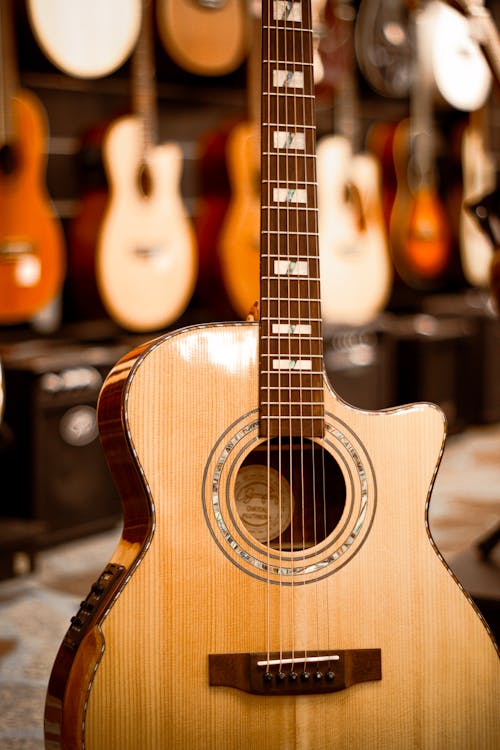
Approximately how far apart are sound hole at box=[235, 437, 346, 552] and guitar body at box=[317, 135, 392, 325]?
2.51 meters

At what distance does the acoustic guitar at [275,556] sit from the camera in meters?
1.28

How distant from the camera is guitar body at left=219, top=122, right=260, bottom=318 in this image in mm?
3609

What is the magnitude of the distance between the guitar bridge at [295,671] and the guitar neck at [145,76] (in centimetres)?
231

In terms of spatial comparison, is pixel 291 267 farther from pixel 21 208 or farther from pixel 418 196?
pixel 418 196

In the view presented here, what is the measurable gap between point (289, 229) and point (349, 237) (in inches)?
103

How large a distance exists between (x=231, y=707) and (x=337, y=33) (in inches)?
130

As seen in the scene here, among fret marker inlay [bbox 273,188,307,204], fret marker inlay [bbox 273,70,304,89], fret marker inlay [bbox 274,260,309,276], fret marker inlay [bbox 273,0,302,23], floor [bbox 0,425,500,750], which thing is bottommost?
floor [bbox 0,425,500,750]

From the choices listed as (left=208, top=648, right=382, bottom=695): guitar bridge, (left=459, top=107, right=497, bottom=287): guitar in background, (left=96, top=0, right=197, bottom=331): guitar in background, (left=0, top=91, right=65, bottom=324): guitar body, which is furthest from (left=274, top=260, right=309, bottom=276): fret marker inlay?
(left=459, top=107, right=497, bottom=287): guitar in background

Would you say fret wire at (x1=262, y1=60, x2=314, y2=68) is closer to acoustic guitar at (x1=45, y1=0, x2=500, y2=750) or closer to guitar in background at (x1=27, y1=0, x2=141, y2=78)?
acoustic guitar at (x1=45, y1=0, x2=500, y2=750)

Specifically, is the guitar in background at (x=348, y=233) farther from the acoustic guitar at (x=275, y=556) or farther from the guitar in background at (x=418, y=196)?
the acoustic guitar at (x=275, y=556)

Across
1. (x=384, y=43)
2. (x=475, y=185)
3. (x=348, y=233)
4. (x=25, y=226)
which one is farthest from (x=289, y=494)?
(x=475, y=185)

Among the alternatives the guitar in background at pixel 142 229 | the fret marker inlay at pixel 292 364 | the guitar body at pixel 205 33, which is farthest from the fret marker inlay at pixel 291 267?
the guitar body at pixel 205 33

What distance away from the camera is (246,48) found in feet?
12.1

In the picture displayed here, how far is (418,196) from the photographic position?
4477mm
